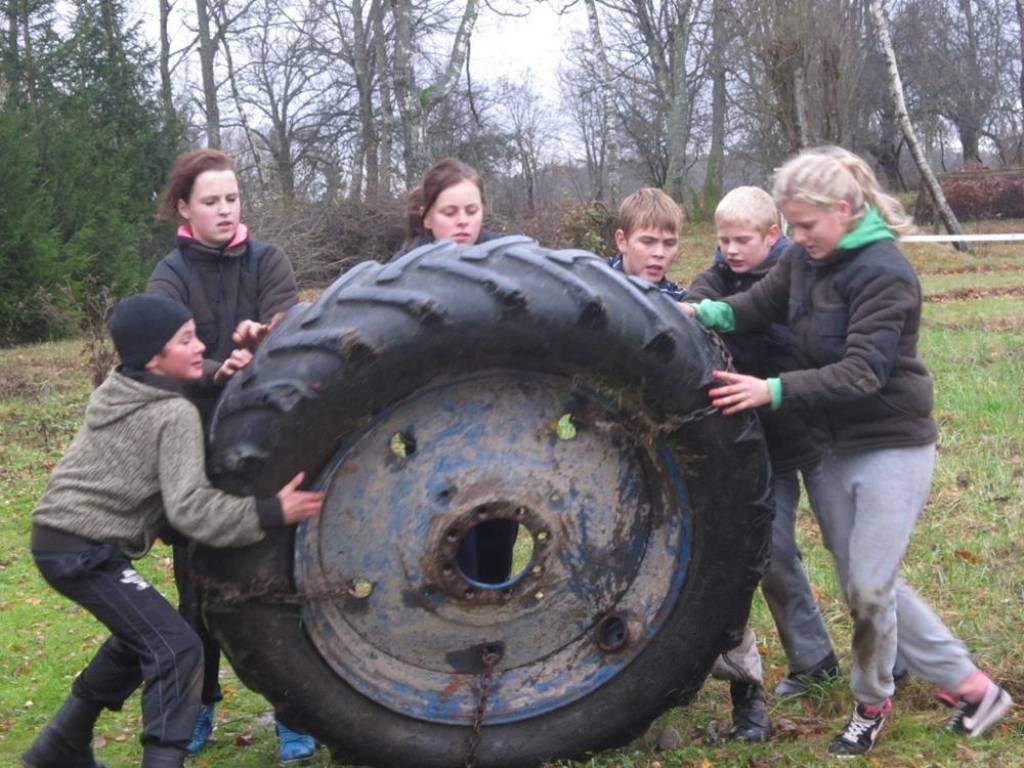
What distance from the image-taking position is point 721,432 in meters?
3.28

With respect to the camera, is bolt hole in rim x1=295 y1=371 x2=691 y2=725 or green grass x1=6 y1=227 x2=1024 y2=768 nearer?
bolt hole in rim x1=295 y1=371 x2=691 y2=725

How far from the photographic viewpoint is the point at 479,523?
345cm

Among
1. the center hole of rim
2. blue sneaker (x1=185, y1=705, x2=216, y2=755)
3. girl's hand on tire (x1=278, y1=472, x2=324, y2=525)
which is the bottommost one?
blue sneaker (x1=185, y1=705, x2=216, y2=755)

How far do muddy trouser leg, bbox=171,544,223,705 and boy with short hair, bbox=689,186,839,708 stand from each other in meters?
1.83

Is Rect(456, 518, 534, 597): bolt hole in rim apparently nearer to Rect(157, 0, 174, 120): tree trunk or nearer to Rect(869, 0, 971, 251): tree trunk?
Rect(869, 0, 971, 251): tree trunk

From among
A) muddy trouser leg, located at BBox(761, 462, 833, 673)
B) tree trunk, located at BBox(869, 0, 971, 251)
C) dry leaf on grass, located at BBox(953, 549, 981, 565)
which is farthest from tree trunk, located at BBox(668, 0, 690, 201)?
muddy trouser leg, located at BBox(761, 462, 833, 673)

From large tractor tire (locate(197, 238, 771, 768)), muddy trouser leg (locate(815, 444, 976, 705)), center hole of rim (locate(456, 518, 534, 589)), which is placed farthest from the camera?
center hole of rim (locate(456, 518, 534, 589))

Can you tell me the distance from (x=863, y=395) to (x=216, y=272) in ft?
6.97

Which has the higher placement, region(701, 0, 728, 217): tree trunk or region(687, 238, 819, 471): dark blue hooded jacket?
region(701, 0, 728, 217): tree trunk

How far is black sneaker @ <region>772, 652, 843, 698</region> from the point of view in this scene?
4219 mm

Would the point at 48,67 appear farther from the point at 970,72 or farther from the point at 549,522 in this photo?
the point at 970,72

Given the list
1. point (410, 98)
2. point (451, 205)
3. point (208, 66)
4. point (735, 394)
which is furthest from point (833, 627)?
point (208, 66)

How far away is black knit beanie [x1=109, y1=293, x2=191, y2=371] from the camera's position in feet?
11.1

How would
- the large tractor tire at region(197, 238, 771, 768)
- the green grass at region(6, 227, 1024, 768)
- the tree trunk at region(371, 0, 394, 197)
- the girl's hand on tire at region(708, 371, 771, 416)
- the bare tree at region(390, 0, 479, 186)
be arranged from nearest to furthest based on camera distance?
1. the large tractor tire at region(197, 238, 771, 768)
2. the girl's hand on tire at region(708, 371, 771, 416)
3. the green grass at region(6, 227, 1024, 768)
4. the bare tree at region(390, 0, 479, 186)
5. the tree trunk at region(371, 0, 394, 197)
